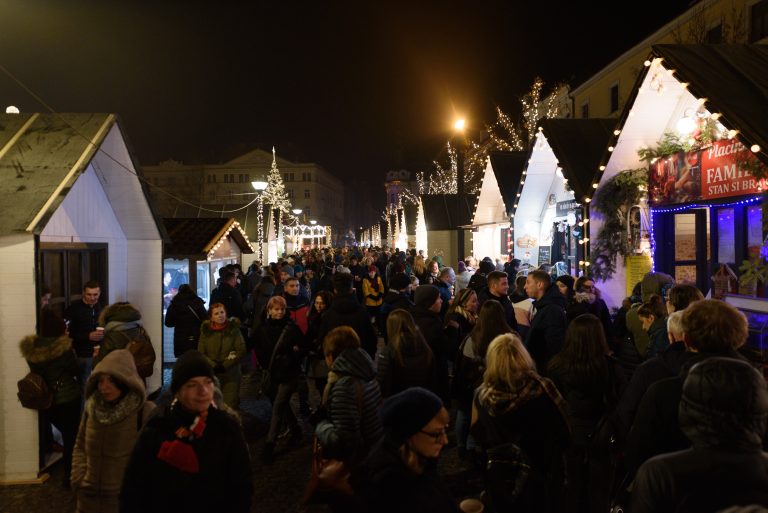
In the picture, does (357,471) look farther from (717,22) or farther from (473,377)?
(717,22)

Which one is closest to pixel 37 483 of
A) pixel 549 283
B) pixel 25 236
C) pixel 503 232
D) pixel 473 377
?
pixel 25 236

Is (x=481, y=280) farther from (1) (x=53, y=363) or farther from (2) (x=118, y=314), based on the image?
(1) (x=53, y=363)

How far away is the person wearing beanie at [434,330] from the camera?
622 cm

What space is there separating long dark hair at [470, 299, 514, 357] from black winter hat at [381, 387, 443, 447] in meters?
2.93

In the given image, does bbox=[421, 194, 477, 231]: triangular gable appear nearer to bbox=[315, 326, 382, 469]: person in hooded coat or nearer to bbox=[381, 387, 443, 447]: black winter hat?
bbox=[315, 326, 382, 469]: person in hooded coat

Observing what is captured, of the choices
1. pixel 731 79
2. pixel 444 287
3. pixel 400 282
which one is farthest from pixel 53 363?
pixel 731 79

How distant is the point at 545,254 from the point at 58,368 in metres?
13.6

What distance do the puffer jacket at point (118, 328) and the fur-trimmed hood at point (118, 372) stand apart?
1848 mm

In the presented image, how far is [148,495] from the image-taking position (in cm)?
291

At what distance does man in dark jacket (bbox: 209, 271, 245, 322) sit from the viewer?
10.1 m

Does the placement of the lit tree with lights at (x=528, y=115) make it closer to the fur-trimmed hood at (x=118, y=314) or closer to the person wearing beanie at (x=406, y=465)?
the fur-trimmed hood at (x=118, y=314)

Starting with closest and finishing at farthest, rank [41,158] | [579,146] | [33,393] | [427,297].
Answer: [33,393], [41,158], [427,297], [579,146]

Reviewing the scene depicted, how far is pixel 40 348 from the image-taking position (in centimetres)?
547

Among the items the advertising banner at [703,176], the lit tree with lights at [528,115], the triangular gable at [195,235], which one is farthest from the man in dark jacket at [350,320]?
the lit tree with lights at [528,115]
